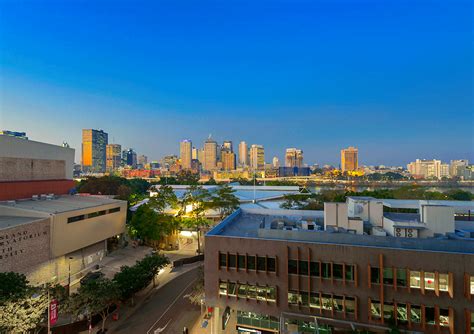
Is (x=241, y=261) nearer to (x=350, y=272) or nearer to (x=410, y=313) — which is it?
(x=350, y=272)

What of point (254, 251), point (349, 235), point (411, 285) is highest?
point (349, 235)

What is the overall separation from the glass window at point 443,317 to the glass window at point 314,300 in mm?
7426

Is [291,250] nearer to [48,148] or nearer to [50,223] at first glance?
[50,223]

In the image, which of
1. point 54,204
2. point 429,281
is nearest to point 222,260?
point 429,281

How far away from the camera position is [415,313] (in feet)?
54.2

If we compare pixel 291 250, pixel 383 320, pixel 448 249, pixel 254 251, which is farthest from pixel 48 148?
pixel 448 249

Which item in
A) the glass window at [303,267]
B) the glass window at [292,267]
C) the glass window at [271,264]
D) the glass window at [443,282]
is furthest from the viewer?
the glass window at [271,264]

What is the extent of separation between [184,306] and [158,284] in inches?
270

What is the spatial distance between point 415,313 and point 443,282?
276 centimetres

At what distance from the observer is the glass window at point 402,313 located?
16.6 meters

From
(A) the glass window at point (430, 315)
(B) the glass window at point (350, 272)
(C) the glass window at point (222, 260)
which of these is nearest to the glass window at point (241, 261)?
(C) the glass window at point (222, 260)

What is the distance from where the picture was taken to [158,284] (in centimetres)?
3189

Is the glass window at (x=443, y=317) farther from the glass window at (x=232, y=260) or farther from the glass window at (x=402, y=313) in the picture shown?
the glass window at (x=232, y=260)

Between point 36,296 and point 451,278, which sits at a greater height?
point 451,278
